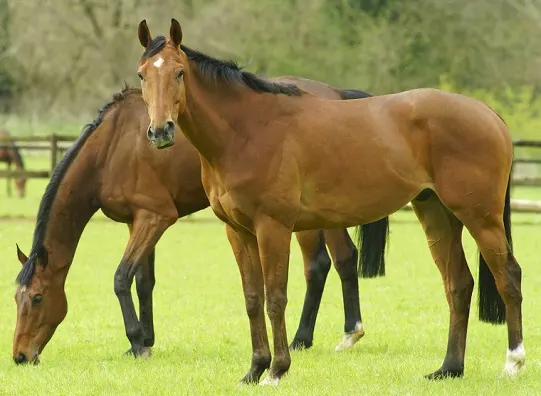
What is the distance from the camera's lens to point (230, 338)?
817 centimetres

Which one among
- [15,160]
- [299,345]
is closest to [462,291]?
[299,345]

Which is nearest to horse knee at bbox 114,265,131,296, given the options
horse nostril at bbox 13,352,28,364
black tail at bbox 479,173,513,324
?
horse nostril at bbox 13,352,28,364

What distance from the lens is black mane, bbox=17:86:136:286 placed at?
7.42 meters

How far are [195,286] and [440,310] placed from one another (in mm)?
3166

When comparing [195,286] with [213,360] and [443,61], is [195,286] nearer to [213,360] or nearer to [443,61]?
[213,360]

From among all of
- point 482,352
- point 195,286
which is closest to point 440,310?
point 482,352

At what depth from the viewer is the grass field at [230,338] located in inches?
238

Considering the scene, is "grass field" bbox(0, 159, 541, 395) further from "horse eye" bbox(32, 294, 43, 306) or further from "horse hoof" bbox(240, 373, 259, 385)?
"horse eye" bbox(32, 294, 43, 306)

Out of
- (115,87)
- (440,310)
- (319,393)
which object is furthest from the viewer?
(115,87)

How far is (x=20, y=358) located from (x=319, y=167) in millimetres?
2690

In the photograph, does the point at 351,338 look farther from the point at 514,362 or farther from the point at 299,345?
the point at 514,362

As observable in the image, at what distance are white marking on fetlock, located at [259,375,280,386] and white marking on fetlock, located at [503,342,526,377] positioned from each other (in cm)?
143

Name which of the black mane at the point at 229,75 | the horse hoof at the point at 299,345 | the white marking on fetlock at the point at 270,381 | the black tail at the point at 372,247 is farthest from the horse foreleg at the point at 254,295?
the black tail at the point at 372,247

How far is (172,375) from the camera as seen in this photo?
21.0 feet
